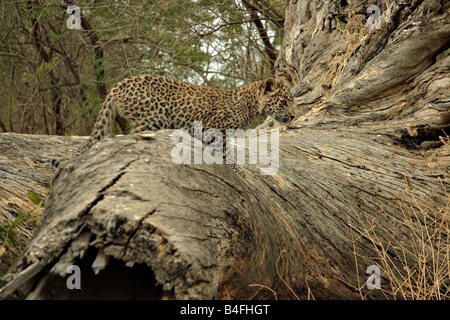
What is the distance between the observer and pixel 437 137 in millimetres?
5523

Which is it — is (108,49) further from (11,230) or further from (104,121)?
(11,230)

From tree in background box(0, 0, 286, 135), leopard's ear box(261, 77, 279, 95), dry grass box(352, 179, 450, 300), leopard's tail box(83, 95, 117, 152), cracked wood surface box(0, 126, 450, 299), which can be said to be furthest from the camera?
tree in background box(0, 0, 286, 135)

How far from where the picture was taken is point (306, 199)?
14.1 feet

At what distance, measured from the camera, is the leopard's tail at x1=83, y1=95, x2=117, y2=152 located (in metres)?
5.16

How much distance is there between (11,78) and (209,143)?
5.60 meters

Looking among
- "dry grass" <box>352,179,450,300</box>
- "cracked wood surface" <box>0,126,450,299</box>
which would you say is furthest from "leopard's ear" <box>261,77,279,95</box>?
"dry grass" <box>352,179,450,300</box>

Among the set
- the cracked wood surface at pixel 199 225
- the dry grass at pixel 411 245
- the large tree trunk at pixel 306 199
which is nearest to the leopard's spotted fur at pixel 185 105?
the large tree trunk at pixel 306 199

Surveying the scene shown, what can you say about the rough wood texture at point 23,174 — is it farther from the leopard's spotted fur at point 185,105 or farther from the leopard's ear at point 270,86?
the leopard's ear at point 270,86

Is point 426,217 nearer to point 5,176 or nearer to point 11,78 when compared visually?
point 5,176

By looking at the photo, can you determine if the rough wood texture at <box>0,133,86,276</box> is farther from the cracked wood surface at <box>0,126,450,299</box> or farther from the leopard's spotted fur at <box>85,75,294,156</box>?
the cracked wood surface at <box>0,126,450,299</box>

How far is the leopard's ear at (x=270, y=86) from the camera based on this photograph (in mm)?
6281

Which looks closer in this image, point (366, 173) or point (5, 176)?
point (5, 176)
